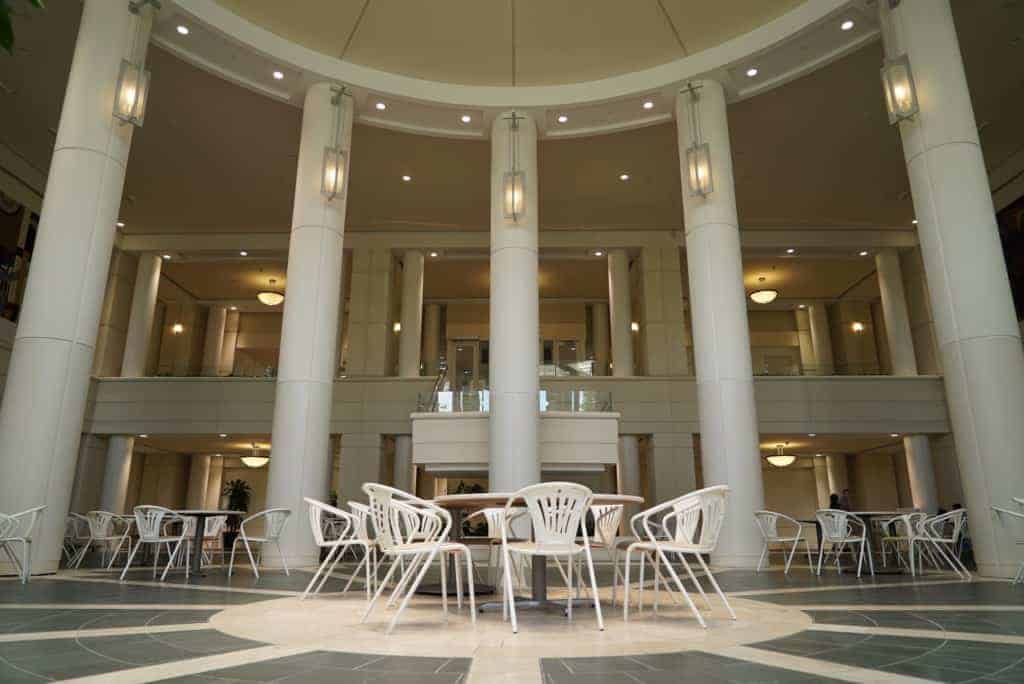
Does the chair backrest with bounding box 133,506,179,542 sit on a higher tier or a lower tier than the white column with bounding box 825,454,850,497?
lower

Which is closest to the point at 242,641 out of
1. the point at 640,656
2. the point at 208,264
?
the point at 640,656

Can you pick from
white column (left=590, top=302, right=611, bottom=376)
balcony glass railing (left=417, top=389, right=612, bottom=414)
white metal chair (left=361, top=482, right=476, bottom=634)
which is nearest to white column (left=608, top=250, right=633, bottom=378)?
white column (left=590, top=302, right=611, bottom=376)

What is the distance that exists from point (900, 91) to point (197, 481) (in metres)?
21.5

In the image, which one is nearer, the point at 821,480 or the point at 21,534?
the point at 21,534

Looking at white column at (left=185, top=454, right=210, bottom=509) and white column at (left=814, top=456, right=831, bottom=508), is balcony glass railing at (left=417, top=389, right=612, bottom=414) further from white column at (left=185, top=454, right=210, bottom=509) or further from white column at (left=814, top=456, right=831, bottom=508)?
white column at (left=185, top=454, right=210, bottom=509)

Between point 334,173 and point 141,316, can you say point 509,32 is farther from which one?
point 141,316

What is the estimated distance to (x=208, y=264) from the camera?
1953cm

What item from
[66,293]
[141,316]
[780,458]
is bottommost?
[780,458]

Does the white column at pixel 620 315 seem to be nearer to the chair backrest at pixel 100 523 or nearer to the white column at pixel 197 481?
the chair backrest at pixel 100 523

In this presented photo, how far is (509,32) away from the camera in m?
11.5

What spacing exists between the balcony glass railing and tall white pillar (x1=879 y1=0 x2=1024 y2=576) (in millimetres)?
5512

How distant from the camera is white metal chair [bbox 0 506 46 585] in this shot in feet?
20.7

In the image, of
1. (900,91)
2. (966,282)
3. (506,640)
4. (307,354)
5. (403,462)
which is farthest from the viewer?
(403,462)

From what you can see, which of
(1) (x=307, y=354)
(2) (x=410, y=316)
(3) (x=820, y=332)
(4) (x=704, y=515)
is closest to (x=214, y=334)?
(2) (x=410, y=316)
